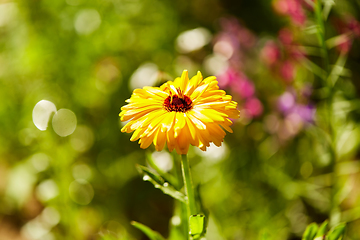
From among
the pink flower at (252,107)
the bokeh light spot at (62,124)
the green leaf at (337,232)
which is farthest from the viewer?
the bokeh light spot at (62,124)

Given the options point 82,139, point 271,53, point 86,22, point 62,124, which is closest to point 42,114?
point 62,124

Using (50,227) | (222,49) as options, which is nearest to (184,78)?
(222,49)

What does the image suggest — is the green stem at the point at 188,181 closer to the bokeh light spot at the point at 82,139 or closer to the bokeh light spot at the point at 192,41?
the bokeh light spot at the point at 192,41

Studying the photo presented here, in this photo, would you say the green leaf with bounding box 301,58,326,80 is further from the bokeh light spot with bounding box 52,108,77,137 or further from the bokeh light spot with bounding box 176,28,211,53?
the bokeh light spot with bounding box 52,108,77,137

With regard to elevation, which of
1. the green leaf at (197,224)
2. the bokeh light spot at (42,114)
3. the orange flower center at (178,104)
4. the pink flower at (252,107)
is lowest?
the green leaf at (197,224)

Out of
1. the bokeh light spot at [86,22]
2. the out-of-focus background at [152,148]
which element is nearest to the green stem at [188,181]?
the out-of-focus background at [152,148]

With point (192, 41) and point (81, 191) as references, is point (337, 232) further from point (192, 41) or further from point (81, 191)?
point (81, 191)

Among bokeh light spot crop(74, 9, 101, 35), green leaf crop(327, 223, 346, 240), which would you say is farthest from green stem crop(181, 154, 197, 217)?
bokeh light spot crop(74, 9, 101, 35)
